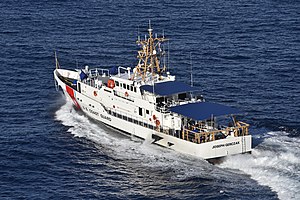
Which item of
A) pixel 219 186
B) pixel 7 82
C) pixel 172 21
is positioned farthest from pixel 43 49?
pixel 219 186

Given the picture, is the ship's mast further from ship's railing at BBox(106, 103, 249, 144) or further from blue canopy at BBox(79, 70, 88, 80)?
blue canopy at BBox(79, 70, 88, 80)

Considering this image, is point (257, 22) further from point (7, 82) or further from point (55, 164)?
point (55, 164)

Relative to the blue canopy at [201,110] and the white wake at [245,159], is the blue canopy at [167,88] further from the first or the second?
the white wake at [245,159]

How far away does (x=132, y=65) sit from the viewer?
114 metres

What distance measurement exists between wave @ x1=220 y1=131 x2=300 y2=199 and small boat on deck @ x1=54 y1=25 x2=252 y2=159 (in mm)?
1799

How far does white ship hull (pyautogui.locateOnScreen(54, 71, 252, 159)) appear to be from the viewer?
7944 cm

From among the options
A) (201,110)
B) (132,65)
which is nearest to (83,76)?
(132,65)

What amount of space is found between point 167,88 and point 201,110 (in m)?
6.81

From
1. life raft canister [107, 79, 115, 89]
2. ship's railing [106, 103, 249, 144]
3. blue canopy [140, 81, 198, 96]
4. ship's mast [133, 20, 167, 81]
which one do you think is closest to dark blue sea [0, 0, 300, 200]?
ship's railing [106, 103, 249, 144]

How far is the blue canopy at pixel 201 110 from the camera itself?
262 feet

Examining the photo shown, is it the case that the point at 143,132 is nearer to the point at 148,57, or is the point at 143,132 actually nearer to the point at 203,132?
the point at 203,132

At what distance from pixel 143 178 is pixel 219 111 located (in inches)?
475

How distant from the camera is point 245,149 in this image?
80.5m

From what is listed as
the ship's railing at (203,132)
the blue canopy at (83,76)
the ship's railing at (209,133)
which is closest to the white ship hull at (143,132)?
the ship's railing at (203,132)
